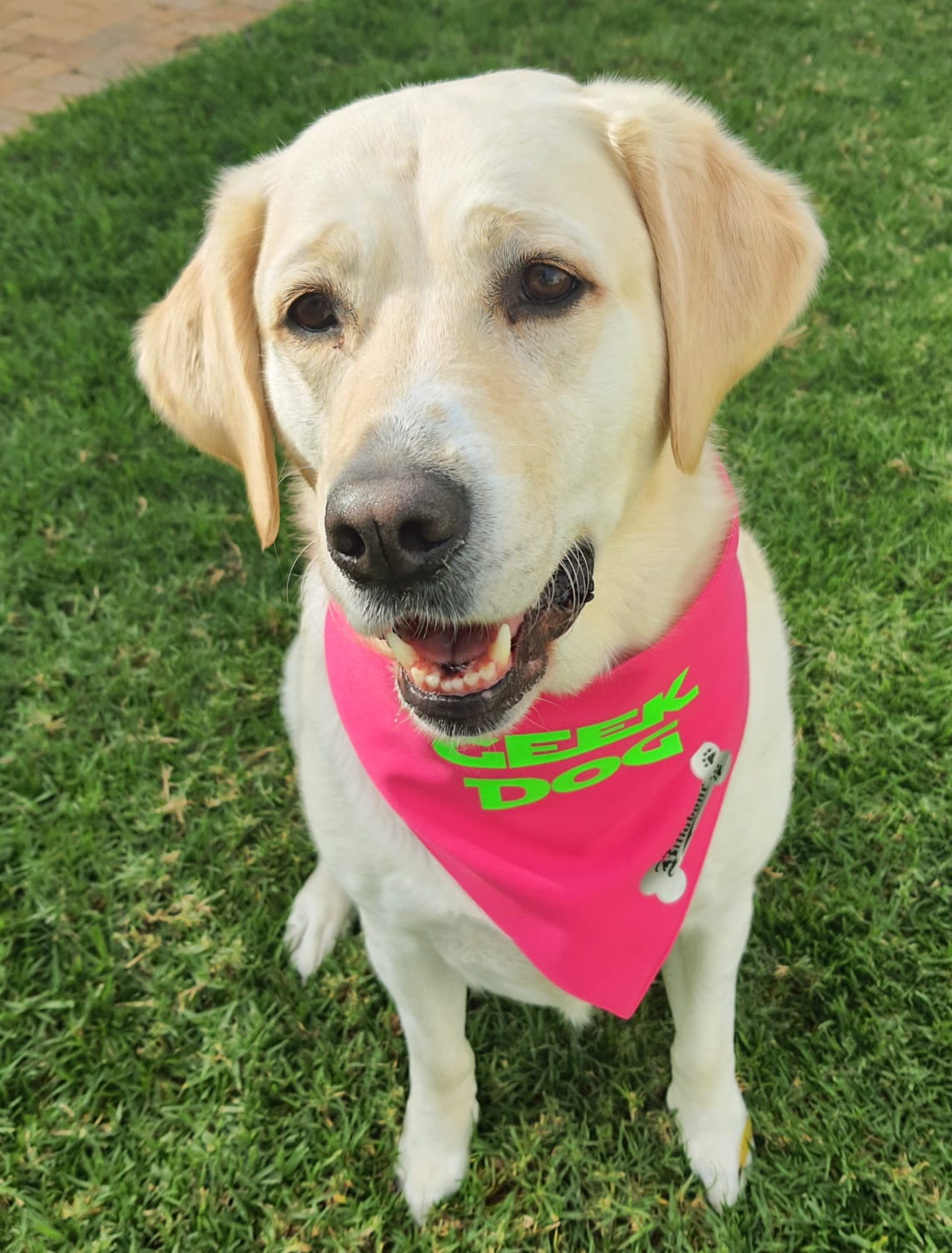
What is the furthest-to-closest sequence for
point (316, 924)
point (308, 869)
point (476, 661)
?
point (308, 869) → point (316, 924) → point (476, 661)

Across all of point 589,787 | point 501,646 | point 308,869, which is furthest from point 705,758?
point 308,869

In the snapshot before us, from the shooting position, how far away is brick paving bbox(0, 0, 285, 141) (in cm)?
679

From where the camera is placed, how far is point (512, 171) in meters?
1.68

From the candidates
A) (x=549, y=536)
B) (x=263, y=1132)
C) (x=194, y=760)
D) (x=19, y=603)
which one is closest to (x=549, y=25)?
(x=19, y=603)

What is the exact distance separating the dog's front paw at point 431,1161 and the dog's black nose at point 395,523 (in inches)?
63.6

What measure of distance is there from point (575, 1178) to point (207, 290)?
2297 millimetres

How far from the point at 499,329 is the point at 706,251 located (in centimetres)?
46

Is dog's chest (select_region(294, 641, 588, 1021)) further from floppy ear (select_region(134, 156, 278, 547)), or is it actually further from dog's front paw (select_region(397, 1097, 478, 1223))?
floppy ear (select_region(134, 156, 278, 547))

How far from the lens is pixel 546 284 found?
67.5 inches

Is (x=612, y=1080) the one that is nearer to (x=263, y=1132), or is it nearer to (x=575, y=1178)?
(x=575, y=1178)

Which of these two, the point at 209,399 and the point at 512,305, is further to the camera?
the point at 209,399

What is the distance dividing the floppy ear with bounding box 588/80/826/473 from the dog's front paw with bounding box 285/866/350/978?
1739mm

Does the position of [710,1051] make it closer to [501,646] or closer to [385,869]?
[385,869]

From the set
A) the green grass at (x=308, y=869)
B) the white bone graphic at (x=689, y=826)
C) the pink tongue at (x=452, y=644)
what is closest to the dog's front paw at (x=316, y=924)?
the green grass at (x=308, y=869)
